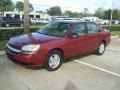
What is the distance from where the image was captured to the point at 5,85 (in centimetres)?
575

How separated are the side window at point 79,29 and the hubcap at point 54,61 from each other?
3.85 ft

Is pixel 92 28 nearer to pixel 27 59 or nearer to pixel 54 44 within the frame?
pixel 54 44

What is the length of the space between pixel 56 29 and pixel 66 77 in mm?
2112

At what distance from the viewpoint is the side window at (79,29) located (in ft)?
26.1

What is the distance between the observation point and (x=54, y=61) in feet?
23.2

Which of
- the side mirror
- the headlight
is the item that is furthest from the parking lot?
the side mirror

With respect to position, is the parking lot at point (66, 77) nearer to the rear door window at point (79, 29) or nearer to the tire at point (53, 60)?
the tire at point (53, 60)

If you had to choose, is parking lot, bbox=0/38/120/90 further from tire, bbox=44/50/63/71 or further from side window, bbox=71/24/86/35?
side window, bbox=71/24/86/35

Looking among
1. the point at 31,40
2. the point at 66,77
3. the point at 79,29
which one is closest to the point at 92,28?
the point at 79,29

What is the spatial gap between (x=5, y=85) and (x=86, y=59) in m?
4.00

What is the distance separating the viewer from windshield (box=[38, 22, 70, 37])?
25.2 feet

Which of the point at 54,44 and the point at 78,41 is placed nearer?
the point at 54,44

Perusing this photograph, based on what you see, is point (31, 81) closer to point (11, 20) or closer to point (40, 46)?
point (40, 46)

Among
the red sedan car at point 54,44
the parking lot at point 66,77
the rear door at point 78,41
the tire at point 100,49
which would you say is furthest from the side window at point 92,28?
the parking lot at point 66,77
